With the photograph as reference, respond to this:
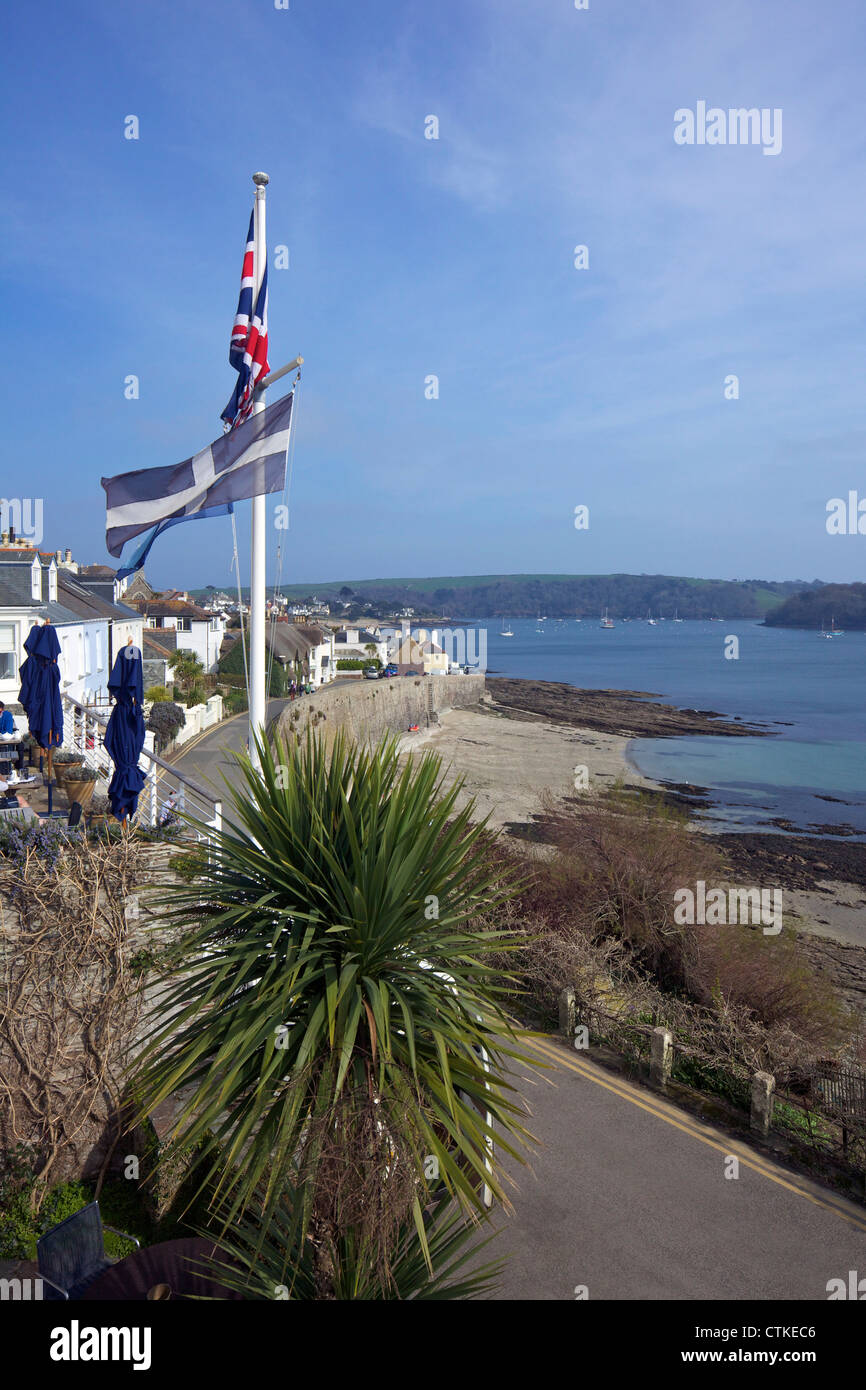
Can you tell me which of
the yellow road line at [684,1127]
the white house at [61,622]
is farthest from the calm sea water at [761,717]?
the yellow road line at [684,1127]

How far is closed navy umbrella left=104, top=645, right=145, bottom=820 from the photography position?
34.0 ft

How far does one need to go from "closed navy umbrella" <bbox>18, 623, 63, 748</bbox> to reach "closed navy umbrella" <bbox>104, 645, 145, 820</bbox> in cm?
253

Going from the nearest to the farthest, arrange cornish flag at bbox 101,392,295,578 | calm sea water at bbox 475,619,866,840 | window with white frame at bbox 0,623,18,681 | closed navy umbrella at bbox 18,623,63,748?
cornish flag at bbox 101,392,295,578 < closed navy umbrella at bbox 18,623,63,748 < window with white frame at bbox 0,623,18,681 < calm sea water at bbox 475,619,866,840

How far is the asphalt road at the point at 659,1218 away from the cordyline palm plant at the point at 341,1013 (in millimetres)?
2012

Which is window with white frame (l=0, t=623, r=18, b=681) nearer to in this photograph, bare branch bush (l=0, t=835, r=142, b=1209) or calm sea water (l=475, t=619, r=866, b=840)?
bare branch bush (l=0, t=835, r=142, b=1209)

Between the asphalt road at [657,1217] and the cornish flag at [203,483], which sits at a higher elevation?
the cornish flag at [203,483]

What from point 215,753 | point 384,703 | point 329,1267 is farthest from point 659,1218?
point 384,703

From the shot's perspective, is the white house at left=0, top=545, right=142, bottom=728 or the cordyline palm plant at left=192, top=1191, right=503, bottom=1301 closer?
the cordyline palm plant at left=192, top=1191, right=503, bottom=1301

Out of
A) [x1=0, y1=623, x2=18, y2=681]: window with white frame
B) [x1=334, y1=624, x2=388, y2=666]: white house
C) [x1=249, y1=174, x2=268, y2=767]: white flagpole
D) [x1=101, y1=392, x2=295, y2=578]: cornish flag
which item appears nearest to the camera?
[x1=101, y1=392, x2=295, y2=578]: cornish flag

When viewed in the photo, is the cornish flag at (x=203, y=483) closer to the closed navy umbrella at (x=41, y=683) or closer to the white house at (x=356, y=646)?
the closed navy umbrella at (x=41, y=683)

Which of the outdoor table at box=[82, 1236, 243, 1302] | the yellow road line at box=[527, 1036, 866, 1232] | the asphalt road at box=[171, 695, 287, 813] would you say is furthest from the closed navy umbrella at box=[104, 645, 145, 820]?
the asphalt road at box=[171, 695, 287, 813]

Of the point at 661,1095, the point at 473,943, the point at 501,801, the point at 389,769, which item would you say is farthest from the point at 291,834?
the point at 501,801

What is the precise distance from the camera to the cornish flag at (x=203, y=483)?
7.71m
